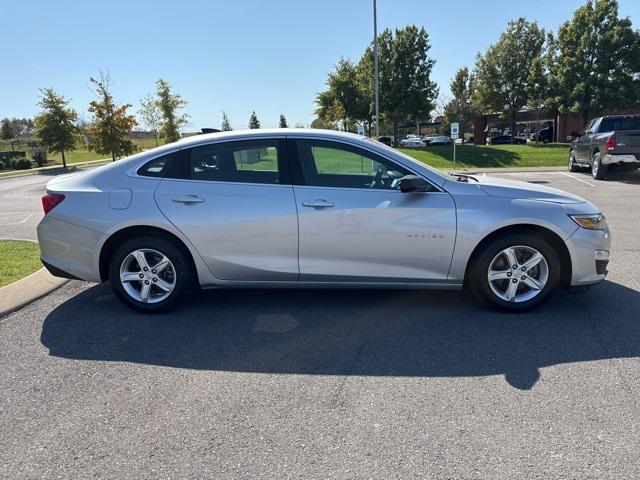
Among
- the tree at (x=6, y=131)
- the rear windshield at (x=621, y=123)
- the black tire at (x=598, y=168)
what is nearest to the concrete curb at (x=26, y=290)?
the black tire at (x=598, y=168)

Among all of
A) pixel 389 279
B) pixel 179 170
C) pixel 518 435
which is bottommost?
pixel 518 435

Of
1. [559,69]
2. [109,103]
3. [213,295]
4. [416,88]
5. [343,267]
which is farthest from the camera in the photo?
[416,88]

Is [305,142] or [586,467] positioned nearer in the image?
[586,467]

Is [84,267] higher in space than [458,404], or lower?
higher

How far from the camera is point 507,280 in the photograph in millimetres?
4012

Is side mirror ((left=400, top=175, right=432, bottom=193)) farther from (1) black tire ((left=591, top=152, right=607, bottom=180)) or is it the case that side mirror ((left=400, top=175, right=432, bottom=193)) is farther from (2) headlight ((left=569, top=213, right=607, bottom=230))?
(1) black tire ((left=591, top=152, right=607, bottom=180))

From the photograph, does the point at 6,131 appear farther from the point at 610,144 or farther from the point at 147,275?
the point at 147,275

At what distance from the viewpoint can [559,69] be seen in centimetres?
3170

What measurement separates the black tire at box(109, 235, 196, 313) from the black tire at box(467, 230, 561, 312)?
8.19 feet

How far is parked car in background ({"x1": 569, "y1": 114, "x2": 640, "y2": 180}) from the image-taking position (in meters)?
13.1

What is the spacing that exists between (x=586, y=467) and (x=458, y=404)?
28.3 inches

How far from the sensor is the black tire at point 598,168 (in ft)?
46.9

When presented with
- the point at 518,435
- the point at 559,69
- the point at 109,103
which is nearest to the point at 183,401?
the point at 518,435

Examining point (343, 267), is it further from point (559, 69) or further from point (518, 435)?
point (559, 69)
